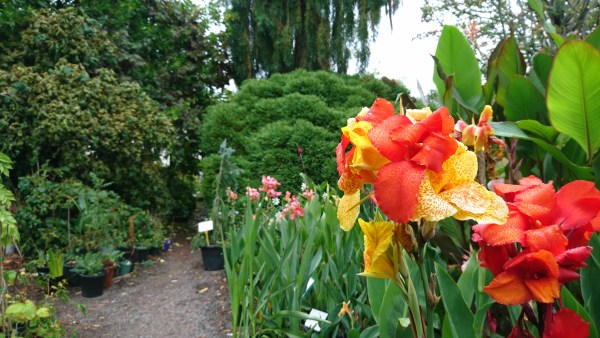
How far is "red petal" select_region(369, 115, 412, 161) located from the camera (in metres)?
0.55

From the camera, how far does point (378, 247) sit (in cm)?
60

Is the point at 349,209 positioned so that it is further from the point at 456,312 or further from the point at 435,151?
the point at 456,312

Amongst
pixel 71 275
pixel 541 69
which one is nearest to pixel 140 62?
pixel 71 275

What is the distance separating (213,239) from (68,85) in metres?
2.30

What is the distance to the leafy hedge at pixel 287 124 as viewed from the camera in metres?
5.80

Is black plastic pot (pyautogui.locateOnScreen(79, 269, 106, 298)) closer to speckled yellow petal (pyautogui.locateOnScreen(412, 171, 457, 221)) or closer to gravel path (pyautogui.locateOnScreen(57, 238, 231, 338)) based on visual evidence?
gravel path (pyautogui.locateOnScreen(57, 238, 231, 338))

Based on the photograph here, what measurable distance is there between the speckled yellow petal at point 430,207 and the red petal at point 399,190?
0.02m

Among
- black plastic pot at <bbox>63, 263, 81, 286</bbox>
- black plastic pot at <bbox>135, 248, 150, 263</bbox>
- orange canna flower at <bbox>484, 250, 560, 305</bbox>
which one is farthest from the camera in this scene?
black plastic pot at <bbox>135, 248, 150, 263</bbox>

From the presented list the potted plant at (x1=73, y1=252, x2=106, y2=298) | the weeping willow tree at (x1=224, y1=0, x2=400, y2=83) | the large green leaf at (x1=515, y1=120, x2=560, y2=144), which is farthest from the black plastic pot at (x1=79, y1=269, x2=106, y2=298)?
the weeping willow tree at (x1=224, y1=0, x2=400, y2=83)

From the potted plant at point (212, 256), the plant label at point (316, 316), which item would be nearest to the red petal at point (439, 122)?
the plant label at point (316, 316)

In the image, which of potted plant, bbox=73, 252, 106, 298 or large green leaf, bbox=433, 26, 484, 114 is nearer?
large green leaf, bbox=433, 26, 484, 114

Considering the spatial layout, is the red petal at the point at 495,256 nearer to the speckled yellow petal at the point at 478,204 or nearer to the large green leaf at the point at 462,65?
the speckled yellow petal at the point at 478,204

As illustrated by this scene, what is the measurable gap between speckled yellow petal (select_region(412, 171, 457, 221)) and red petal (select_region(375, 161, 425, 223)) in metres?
0.02

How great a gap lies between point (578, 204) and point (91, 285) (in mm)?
4162
